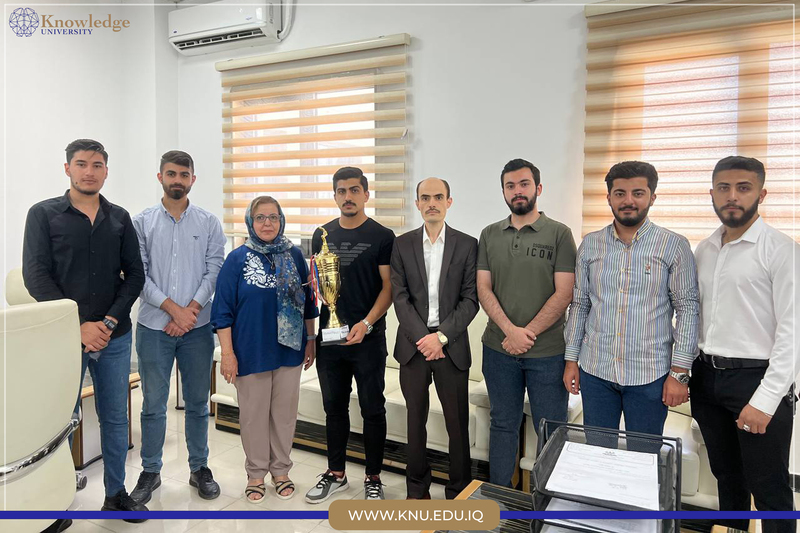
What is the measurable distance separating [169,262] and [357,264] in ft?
2.80

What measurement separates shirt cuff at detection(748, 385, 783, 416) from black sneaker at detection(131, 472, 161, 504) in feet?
7.80

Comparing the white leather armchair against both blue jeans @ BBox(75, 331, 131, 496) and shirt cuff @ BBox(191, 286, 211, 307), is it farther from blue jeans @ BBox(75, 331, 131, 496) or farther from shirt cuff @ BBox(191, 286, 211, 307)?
shirt cuff @ BBox(191, 286, 211, 307)

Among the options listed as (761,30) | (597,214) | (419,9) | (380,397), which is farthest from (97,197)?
(761,30)

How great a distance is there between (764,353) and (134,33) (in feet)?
15.0

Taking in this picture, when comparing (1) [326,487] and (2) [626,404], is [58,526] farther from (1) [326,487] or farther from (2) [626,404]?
(2) [626,404]

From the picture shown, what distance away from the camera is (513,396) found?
7.24 ft

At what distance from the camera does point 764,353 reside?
1.67 m

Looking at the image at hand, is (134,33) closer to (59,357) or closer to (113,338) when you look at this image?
(113,338)

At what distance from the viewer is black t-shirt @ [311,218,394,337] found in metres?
2.36

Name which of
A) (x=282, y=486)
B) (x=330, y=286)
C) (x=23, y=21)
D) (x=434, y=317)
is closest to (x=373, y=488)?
(x=282, y=486)

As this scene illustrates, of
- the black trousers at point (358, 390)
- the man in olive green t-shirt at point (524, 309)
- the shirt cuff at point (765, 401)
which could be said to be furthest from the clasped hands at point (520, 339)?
the shirt cuff at point (765, 401)

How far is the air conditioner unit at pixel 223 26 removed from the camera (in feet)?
12.3

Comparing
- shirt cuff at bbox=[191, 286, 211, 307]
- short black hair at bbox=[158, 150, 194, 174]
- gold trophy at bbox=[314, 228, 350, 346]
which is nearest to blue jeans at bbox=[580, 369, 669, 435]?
gold trophy at bbox=[314, 228, 350, 346]

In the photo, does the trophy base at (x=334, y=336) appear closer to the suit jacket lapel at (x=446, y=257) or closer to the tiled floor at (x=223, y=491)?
the suit jacket lapel at (x=446, y=257)
